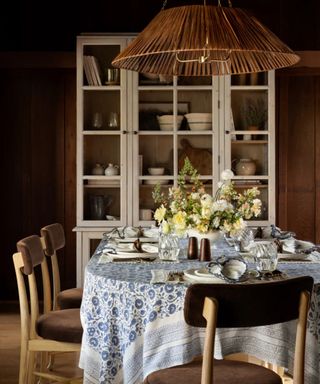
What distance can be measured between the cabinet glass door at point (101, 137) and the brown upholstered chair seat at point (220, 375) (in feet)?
8.73

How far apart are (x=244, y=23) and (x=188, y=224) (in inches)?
36.8

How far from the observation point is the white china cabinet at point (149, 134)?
5.01 metres

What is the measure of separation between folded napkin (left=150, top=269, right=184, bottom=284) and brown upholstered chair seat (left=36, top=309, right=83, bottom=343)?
0.52 meters

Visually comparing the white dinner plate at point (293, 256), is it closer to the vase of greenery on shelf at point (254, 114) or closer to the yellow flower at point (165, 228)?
the yellow flower at point (165, 228)

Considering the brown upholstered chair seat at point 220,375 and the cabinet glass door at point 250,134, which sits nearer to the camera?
the brown upholstered chair seat at point 220,375

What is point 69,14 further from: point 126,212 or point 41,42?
point 126,212

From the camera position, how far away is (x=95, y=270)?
2742 mm

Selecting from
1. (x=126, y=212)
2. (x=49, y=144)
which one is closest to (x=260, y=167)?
(x=126, y=212)

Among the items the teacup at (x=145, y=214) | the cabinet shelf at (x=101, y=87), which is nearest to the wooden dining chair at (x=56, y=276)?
the teacup at (x=145, y=214)

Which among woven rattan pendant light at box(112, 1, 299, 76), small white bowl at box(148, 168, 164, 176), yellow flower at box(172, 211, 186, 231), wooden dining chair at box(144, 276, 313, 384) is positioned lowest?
wooden dining chair at box(144, 276, 313, 384)

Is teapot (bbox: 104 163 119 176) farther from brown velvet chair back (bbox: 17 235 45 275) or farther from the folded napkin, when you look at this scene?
the folded napkin

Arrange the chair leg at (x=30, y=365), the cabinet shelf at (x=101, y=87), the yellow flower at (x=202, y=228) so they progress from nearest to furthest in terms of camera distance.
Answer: the chair leg at (x=30, y=365) → the yellow flower at (x=202, y=228) → the cabinet shelf at (x=101, y=87)

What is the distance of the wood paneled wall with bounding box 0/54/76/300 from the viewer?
5.51 m

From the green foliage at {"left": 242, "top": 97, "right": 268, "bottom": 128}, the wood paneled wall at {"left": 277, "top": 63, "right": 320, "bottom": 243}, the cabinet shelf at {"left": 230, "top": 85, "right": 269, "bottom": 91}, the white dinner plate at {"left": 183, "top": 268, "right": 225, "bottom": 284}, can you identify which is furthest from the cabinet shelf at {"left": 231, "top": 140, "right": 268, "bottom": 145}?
the white dinner plate at {"left": 183, "top": 268, "right": 225, "bottom": 284}
